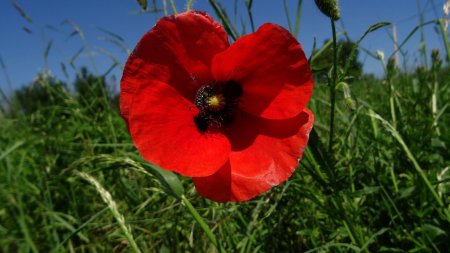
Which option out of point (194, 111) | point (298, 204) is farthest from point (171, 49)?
point (298, 204)

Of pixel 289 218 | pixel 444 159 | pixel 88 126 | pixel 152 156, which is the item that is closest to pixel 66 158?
pixel 88 126

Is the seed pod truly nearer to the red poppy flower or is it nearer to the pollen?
the red poppy flower

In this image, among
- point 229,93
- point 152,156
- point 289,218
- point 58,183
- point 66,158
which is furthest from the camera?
point 66,158

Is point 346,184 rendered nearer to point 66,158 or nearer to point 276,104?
point 276,104

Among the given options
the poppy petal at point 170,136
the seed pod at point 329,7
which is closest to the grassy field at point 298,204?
the poppy petal at point 170,136

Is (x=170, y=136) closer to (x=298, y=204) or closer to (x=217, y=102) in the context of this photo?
(x=217, y=102)
